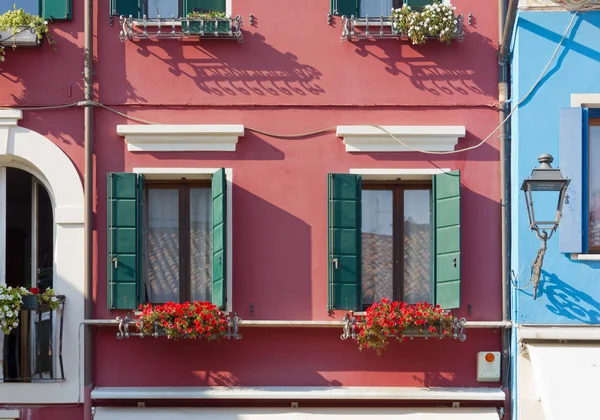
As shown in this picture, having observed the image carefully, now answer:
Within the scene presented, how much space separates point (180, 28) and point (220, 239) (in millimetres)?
2293

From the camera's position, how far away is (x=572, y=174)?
9.41m

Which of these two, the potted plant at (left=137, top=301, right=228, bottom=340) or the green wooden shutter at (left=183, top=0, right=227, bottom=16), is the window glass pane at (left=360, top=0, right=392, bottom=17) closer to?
the green wooden shutter at (left=183, top=0, right=227, bottom=16)

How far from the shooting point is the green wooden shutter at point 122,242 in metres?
9.69

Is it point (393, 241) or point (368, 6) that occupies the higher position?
point (368, 6)

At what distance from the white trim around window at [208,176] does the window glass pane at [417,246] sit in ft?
6.10

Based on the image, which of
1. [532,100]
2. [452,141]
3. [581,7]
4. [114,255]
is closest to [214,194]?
[114,255]

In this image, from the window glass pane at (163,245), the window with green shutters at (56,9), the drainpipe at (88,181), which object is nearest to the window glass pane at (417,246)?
the window glass pane at (163,245)

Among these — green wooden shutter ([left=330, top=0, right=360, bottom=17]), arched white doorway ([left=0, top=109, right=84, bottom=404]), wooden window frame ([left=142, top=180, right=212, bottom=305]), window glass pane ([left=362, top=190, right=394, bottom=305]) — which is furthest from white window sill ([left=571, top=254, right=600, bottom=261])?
arched white doorway ([left=0, top=109, right=84, bottom=404])

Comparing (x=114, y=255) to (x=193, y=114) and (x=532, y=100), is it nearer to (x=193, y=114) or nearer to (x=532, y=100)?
(x=193, y=114)

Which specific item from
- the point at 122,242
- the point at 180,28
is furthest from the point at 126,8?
the point at 122,242

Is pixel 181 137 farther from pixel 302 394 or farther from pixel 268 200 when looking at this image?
pixel 302 394

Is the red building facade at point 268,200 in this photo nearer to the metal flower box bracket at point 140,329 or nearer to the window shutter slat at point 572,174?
the metal flower box bracket at point 140,329

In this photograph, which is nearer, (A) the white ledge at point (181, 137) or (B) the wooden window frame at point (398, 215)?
(A) the white ledge at point (181, 137)

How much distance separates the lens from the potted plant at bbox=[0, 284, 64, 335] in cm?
940
